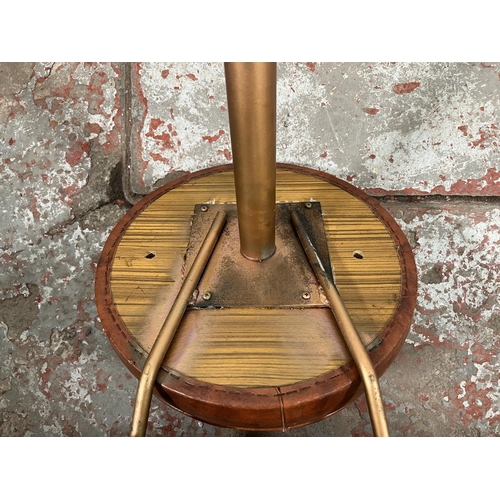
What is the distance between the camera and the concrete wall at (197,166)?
118cm

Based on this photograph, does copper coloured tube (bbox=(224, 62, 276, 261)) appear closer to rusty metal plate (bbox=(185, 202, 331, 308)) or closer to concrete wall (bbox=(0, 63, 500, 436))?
rusty metal plate (bbox=(185, 202, 331, 308))

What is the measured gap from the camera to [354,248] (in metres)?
0.92

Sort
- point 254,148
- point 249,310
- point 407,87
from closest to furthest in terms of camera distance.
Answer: point 254,148, point 249,310, point 407,87

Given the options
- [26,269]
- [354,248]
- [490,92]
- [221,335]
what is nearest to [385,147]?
[490,92]

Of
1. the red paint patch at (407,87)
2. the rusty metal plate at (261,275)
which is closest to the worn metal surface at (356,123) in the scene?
the red paint patch at (407,87)

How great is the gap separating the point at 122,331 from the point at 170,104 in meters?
0.79

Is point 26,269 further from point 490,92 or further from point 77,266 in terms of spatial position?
point 490,92

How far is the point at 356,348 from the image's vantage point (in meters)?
0.72

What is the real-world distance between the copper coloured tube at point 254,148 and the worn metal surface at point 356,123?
60cm

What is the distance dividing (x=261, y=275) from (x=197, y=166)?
2.03 ft

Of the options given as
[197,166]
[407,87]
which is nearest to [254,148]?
[197,166]

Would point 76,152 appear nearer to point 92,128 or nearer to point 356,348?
point 92,128

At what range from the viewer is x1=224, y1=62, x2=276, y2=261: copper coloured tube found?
23.7 inches

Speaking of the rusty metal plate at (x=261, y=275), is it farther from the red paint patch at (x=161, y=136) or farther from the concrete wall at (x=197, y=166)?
the red paint patch at (x=161, y=136)
